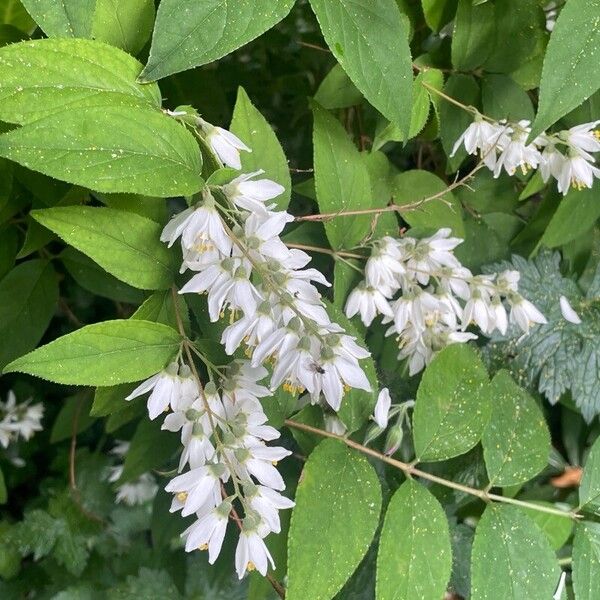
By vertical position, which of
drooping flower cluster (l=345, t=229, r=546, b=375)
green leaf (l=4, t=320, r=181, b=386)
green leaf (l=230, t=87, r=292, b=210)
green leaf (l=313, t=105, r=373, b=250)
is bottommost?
drooping flower cluster (l=345, t=229, r=546, b=375)

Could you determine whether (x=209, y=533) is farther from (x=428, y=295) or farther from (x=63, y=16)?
(x=63, y=16)

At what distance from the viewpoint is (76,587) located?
4.18 feet

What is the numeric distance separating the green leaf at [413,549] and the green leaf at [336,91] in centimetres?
47

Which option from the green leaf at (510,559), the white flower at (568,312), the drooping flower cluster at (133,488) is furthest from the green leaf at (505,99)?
the drooping flower cluster at (133,488)

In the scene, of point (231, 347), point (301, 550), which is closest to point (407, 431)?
point (301, 550)

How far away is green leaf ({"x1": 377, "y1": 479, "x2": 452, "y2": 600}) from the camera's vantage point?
0.72 meters

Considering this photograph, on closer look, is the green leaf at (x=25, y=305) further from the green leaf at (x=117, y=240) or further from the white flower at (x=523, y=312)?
the white flower at (x=523, y=312)

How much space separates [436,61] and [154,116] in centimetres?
48

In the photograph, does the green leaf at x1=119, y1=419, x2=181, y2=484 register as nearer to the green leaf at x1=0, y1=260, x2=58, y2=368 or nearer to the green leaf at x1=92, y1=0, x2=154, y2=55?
the green leaf at x1=0, y1=260, x2=58, y2=368

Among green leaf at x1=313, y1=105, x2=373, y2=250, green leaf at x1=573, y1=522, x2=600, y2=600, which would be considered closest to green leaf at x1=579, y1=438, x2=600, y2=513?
green leaf at x1=573, y1=522, x2=600, y2=600

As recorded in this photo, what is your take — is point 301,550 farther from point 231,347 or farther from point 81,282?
point 81,282

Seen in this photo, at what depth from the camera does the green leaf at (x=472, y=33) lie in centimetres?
82

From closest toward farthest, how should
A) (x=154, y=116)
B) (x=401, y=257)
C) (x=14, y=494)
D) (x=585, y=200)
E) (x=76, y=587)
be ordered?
1. (x=154, y=116)
2. (x=401, y=257)
3. (x=585, y=200)
4. (x=76, y=587)
5. (x=14, y=494)

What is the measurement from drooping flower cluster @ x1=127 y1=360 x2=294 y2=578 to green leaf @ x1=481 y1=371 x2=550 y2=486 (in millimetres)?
308
